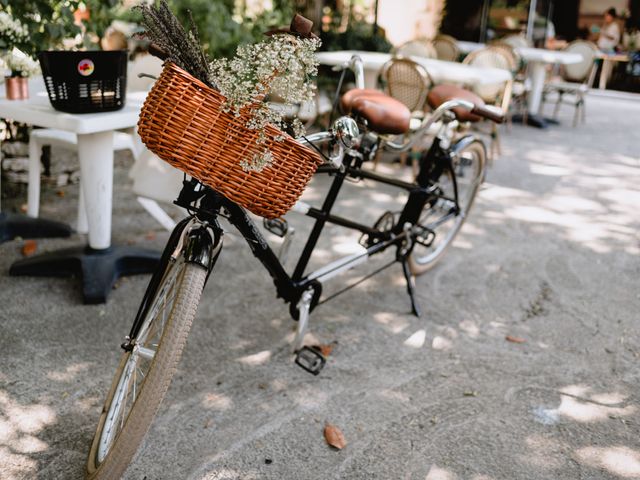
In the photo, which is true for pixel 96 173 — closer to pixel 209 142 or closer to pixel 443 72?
pixel 209 142

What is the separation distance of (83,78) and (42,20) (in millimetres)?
1484

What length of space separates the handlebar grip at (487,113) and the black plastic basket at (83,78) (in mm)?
1789

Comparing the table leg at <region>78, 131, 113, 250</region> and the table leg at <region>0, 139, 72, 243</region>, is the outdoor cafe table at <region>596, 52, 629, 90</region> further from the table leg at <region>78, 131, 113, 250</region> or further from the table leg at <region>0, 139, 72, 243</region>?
the table leg at <region>78, 131, 113, 250</region>

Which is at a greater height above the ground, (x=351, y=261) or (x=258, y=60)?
(x=258, y=60)

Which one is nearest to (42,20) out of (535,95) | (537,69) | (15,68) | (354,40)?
(15,68)

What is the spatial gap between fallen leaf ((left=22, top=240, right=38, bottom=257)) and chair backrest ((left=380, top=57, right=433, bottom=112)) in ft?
11.4

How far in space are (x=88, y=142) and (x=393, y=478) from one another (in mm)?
2238

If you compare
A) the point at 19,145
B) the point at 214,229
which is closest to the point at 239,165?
the point at 214,229

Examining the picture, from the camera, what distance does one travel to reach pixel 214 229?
228cm

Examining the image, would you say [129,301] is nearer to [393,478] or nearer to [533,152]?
[393,478]

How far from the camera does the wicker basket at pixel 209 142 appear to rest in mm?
1924

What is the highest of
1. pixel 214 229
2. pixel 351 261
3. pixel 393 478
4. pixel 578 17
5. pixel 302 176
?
pixel 578 17

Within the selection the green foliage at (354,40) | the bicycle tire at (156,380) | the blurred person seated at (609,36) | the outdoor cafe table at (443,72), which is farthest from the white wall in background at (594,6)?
the bicycle tire at (156,380)

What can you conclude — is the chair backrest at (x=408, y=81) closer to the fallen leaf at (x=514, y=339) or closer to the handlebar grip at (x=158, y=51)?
the fallen leaf at (x=514, y=339)
